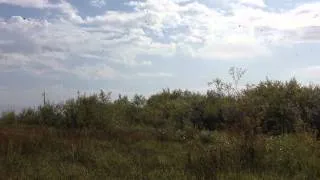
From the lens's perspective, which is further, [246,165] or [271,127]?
[271,127]

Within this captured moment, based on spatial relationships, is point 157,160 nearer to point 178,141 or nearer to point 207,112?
point 178,141

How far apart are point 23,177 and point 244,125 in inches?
237

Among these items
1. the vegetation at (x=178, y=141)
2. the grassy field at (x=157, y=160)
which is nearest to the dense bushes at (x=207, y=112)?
the vegetation at (x=178, y=141)

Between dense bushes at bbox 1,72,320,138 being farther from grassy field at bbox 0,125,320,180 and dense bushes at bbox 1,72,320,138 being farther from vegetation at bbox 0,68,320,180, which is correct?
grassy field at bbox 0,125,320,180

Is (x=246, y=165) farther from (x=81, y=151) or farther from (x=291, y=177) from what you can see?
(x=81, y=151)

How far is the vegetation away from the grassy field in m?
0.03

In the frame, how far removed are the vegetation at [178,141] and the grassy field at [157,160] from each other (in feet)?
0.09

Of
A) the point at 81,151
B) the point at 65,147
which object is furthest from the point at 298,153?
the point at 65,147

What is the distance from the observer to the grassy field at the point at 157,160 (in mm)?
12602

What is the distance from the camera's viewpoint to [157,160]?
49.9 feet

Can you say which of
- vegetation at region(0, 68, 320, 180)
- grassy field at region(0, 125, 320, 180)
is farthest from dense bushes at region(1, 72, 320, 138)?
grassy field at region(0, 125, 320, 180)

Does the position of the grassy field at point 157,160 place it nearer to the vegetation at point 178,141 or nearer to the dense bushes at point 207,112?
the vegetation at point 178,141

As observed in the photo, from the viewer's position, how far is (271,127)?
980 inches

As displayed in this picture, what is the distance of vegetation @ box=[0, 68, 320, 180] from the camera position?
518 inches
